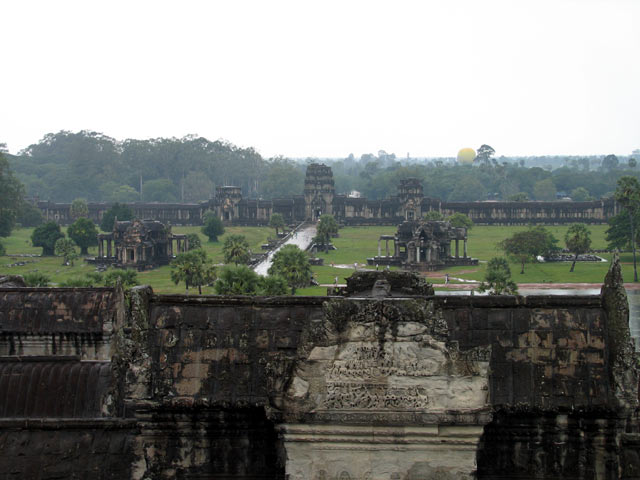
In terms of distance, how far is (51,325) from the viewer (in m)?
19.4

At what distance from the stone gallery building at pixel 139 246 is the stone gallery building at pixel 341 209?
4125 cm

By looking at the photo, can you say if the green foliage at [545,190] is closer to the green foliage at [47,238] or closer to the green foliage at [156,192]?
the green foliage at [156,192]

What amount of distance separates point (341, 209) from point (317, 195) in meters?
4.60

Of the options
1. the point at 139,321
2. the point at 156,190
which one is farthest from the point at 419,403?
the point at 156,190

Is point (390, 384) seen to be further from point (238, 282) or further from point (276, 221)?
point (276, 221)

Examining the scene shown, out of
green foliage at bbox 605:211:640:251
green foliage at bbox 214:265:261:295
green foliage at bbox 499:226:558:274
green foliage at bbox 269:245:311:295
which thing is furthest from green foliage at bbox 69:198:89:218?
green foliage at bbox 214:265:261:295

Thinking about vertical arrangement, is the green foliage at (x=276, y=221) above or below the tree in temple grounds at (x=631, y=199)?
below

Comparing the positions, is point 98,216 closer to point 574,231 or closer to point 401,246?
point 401,246

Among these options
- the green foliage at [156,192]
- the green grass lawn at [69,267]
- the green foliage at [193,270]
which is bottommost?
the green grass lawn at [69,267]

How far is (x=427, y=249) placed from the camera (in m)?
78.9

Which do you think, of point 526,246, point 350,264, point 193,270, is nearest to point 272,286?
point 193,270

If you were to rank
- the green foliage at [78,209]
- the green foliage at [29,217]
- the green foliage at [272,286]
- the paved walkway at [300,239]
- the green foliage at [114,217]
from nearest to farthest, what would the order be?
the green foliage at [272,286] → the paved walkway at [300,239] → the green foliage at [114,217] → the green foliage at [29,217] → the green foliage at [78,209]

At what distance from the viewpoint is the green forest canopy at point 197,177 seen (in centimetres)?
16700

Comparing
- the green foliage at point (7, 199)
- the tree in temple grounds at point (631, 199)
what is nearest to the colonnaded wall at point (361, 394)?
the tree in temple grounds at point (631, 199)
